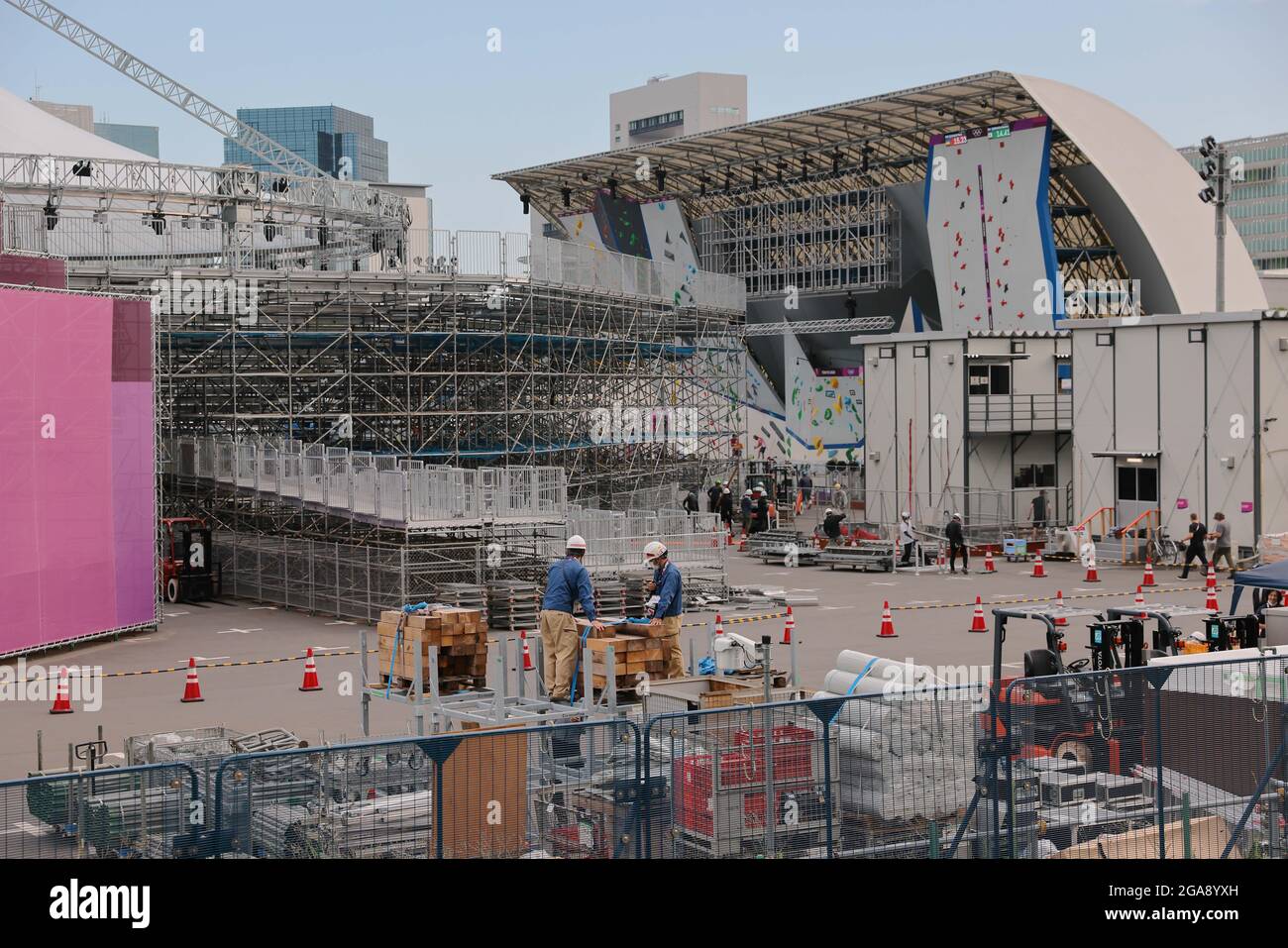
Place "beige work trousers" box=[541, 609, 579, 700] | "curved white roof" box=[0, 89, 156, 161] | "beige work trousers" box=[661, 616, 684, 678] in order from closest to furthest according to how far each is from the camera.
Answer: "beige work trousers" box=[541, 609, 579, 700] < "beige work trousers" box=[661, 616, 684, 678] < "curved white roof" box=[0, 89, 156, 161]

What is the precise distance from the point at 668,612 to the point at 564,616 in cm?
109

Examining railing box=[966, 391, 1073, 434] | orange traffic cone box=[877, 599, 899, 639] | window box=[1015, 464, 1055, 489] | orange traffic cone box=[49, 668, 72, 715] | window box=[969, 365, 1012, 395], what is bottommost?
orange traffic cone box=[49, 668, 72, 715]

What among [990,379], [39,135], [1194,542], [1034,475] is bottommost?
[1194,542]

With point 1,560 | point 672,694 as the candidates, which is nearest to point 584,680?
point 672,694

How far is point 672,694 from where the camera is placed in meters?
14.2

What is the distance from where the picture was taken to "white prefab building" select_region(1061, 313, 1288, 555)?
116 feet


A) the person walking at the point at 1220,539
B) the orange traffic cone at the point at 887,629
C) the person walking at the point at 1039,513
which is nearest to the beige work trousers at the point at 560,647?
the orange traffic cone at the point at 887,629

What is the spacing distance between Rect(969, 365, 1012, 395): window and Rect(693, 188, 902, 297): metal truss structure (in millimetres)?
20718

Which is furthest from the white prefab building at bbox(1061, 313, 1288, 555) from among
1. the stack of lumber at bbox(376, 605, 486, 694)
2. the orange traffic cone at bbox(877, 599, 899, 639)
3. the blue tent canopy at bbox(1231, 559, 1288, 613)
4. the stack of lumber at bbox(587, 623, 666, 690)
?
the stack of lumber at bbox(376, 605, 486, 694)

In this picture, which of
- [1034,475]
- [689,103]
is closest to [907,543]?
[1034,475]

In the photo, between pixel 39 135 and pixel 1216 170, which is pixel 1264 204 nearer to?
pixel 1216 170

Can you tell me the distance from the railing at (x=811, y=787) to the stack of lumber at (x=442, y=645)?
4.55m

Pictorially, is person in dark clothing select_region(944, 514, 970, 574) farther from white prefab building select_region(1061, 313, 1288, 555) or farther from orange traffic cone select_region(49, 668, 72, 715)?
orange traffic cone select_region(49, 668, 72, 715)

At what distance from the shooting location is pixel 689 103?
570ft
